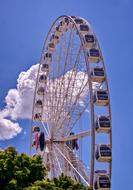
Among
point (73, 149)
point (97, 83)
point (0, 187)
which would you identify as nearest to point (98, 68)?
point (97, 83)

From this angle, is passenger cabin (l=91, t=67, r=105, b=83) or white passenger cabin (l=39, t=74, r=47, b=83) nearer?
passenger cabin (l=91, t=67, r=105, b=83)

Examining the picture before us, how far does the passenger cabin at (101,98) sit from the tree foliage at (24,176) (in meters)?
8.04

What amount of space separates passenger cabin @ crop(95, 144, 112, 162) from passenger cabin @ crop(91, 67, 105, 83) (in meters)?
4.72

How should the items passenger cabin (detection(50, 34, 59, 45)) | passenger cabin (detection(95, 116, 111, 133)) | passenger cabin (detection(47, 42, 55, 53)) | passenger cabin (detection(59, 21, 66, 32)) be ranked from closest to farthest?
passenger cabin (detection(95, 116, 111, 133)), passenger cabin (detection(59, 21, 66, 32)), passenger cabin (detection(50, 34, 59, 45)), passenger cabin (detection(47, 42, 55, 53))

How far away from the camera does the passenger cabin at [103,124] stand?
115 feet

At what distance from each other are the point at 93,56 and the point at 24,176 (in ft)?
41.4

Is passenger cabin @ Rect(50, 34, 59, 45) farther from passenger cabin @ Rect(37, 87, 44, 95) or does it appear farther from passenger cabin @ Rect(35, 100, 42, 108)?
passenger cabin @ Rect(35, 100, 42, 108)

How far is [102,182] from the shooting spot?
111 feet

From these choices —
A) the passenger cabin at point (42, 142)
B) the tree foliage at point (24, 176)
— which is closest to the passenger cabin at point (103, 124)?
the tree foliage at point (24, 176)

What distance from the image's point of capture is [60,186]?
2769 cm

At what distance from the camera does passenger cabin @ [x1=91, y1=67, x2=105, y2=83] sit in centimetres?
3670

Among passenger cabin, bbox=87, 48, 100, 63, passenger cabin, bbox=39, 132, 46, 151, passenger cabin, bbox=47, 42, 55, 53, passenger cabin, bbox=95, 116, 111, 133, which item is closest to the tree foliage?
passenger cabin, bbox=95, 116, 111, 133

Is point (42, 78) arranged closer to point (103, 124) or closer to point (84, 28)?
point (84, 28)

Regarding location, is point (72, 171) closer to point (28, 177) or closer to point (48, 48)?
point (28, 177)
